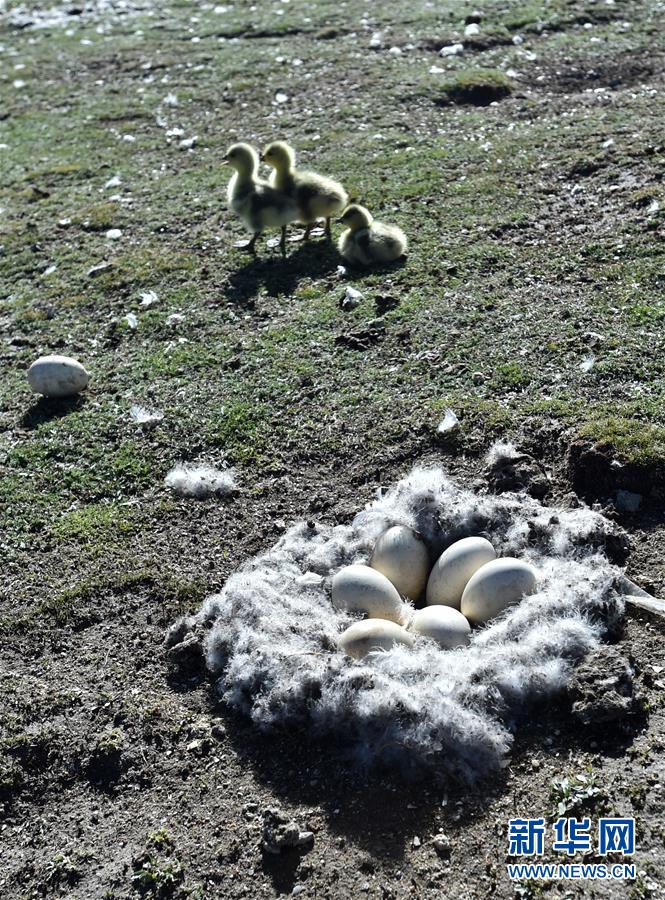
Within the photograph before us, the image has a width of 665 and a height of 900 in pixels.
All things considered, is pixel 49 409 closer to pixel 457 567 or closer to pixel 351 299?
pixel 351 299

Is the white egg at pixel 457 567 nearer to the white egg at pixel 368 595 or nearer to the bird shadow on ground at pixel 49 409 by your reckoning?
the white egg at pixel 368 595

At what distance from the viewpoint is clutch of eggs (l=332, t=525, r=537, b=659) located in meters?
4.54

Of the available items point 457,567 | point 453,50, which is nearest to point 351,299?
→ point 457,567

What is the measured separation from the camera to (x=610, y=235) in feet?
25.7

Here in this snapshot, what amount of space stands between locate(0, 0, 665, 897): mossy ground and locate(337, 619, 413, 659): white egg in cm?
84

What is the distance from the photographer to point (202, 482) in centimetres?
608

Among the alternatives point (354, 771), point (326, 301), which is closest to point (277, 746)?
point (354, 771)

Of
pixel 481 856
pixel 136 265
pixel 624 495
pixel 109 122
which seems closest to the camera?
pixel 481 856

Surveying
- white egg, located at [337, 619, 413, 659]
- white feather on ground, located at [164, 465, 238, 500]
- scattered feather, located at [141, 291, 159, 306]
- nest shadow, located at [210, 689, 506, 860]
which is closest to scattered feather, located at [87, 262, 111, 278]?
scattered feather, located at [141, 291, 159, 306]

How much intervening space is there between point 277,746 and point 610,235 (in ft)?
17.0

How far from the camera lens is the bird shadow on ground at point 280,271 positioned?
807 cm

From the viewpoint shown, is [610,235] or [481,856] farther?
[610,235]

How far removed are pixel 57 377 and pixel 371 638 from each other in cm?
362

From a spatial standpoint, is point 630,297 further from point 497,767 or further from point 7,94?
point 7,94
